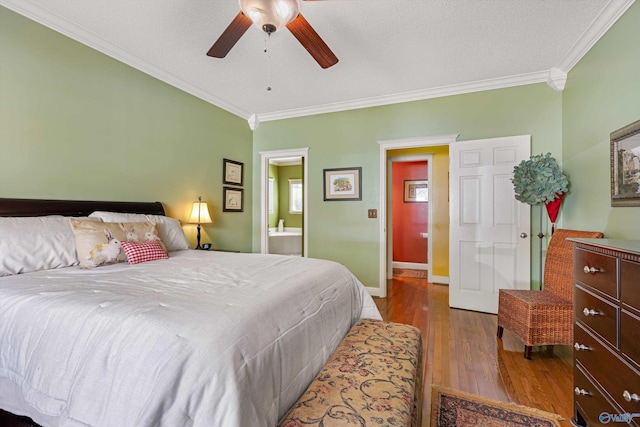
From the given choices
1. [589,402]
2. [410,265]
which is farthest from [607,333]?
[410,265]

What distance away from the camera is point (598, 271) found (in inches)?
52.4

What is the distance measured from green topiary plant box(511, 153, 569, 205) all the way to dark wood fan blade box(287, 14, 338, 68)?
7.27ft

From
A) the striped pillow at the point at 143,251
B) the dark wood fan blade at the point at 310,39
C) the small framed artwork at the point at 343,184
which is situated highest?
the dark wood fan blade at the point at 310,39

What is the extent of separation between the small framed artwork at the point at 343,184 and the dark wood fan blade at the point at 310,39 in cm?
196

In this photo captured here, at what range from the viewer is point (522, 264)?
3156 millimetres

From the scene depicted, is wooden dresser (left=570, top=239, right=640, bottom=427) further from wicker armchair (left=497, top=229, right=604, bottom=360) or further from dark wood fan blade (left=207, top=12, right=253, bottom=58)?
dark wood fan blade (left=207, top=12, right=253, bottom=58)

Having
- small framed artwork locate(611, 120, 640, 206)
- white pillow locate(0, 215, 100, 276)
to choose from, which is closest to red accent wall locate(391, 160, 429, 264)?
small framed artwork locate(611, 120, 640, 206)

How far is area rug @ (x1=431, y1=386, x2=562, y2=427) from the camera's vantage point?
158 centimetres

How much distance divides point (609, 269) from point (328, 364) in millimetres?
1328

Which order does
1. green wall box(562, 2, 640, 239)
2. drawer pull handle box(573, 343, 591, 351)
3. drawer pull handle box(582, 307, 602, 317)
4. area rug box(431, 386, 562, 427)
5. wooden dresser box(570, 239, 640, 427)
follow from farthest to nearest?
green wall box(562, 2, 640, 239) < area rug box(431, 386, 562, 427) < drawer pull handle box(573, 343, 591, 351) < drawer pull handle box(582, 307, 602, 317) < wooden dresser box(570, 239, 640, 427)

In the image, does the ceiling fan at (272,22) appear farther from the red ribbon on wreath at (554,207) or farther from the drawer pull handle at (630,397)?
the red ribbon on wreath at (554,207)

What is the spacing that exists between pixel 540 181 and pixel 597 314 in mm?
1827

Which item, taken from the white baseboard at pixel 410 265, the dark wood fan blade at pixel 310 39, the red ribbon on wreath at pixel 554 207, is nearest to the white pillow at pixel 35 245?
the dark wood fan blade at pixel 310 39

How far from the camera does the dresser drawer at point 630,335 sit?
3.50 feet
